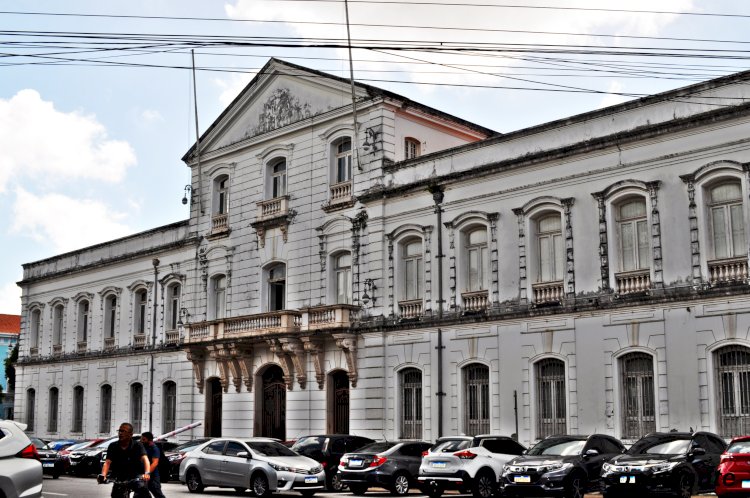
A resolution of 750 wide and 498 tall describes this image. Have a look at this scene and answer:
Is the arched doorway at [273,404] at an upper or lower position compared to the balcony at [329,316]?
lower

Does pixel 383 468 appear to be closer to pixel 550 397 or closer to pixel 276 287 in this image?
pixel 550 397

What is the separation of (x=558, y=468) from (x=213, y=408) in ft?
71.9

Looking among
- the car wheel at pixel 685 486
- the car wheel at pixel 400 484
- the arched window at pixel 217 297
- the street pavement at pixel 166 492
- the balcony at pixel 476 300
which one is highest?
the arched window at pixel 217 297

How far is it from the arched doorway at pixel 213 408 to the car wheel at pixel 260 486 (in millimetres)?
15972

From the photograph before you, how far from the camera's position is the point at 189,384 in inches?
1663

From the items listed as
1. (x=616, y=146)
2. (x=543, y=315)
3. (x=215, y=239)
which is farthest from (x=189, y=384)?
(x=616, y=146)

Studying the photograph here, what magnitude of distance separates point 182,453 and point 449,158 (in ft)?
41.4

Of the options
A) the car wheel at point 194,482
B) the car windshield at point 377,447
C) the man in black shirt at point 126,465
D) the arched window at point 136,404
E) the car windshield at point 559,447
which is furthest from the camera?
the arched window at point 136,404

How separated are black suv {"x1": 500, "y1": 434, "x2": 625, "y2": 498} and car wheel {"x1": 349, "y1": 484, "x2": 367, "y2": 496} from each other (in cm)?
426

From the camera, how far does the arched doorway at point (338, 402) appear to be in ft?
116

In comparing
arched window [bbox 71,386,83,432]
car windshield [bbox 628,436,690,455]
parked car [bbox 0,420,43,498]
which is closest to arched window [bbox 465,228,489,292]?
car windshield [bbox 628,436,690,455]

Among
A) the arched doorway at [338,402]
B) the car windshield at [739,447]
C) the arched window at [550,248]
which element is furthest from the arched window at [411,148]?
the car windshield at [739,447]

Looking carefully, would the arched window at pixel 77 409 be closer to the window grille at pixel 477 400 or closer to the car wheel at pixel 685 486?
the window grille at pixel 477 400

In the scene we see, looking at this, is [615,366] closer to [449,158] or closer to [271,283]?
[449,158]
